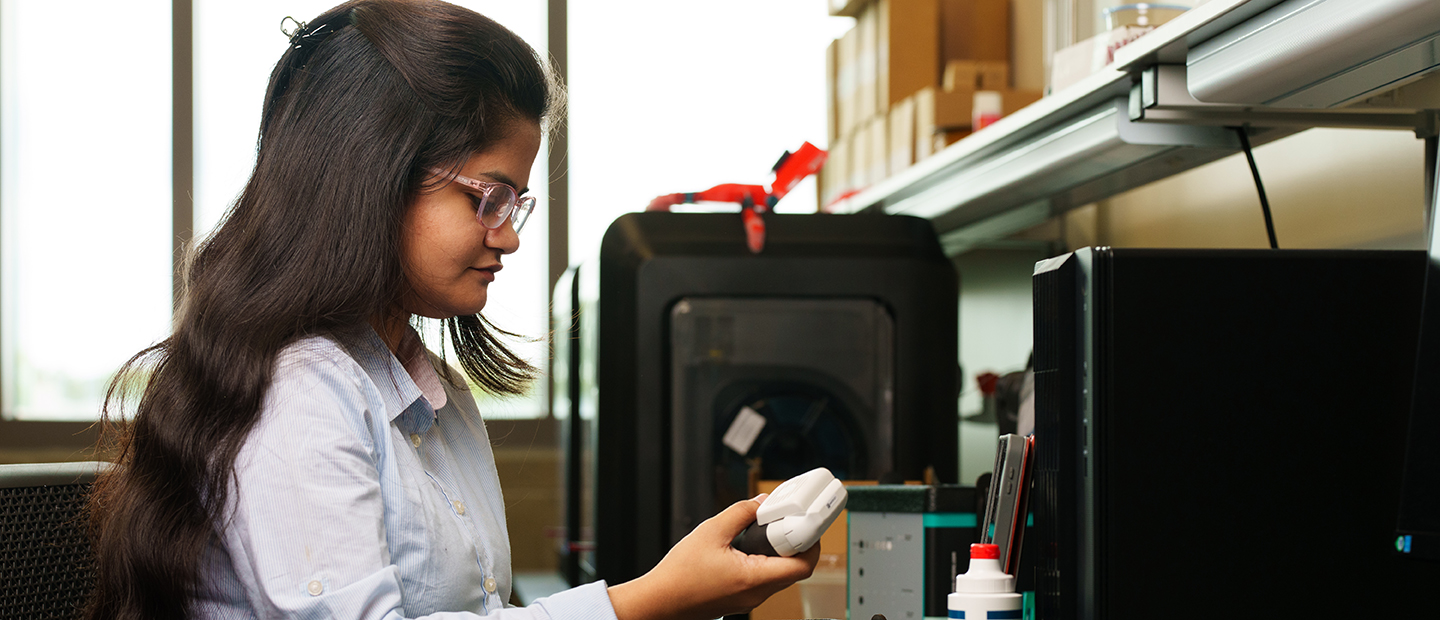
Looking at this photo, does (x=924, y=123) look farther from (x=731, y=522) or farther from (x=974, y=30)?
(x=731, y=522)

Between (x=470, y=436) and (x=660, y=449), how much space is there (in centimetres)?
64

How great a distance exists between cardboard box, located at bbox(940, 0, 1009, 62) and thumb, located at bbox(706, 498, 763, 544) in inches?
63.2

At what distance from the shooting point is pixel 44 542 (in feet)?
2.69

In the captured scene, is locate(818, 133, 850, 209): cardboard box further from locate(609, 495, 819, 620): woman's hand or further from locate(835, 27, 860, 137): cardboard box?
locate(609, 495, 819, 620): woman's hand

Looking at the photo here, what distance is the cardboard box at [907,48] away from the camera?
212cm

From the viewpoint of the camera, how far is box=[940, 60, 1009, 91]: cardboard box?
1.97 meters

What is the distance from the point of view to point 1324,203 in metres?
1.45

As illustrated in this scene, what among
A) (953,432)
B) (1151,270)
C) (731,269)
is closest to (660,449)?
(731,269)

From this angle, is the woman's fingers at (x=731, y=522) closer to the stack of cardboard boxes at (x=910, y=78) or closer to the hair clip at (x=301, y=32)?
the hair clip at (x=301, y=32)

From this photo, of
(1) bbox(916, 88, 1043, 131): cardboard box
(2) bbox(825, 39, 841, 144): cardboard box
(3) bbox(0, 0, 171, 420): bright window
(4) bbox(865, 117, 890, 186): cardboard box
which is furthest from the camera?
(3) bbox(0, 0, 171, 420): bright window

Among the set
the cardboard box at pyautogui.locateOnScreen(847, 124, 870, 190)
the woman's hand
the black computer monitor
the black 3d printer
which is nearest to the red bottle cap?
the woman's hand

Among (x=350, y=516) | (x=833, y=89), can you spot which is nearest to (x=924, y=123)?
(x=833, y=89)

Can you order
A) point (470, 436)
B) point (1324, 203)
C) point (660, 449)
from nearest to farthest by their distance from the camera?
point (470, 436)
point (1324, 203)
point (660, 449)

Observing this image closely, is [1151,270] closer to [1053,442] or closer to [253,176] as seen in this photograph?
[1053,442]
